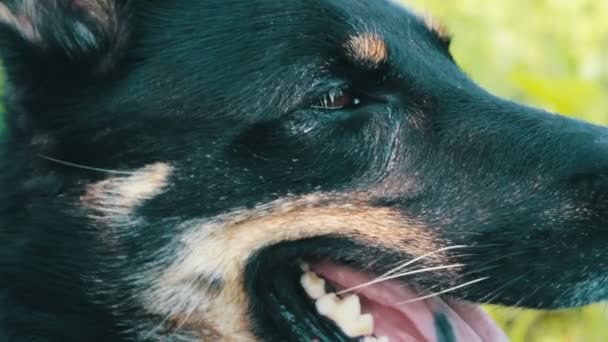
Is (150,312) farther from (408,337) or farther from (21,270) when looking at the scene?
(408,337)

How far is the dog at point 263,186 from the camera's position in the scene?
3439 mm

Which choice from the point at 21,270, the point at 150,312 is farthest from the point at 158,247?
the point at 21,270

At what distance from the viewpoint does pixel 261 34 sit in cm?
356

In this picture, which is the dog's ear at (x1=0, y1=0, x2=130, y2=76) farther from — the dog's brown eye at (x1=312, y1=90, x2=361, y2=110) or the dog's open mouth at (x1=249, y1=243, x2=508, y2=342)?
the dog's open mouth at (x1=249, y1=243, x2=508, y2=342)

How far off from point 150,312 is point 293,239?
1.85 feet

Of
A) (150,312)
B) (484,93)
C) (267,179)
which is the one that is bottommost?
(150,312)

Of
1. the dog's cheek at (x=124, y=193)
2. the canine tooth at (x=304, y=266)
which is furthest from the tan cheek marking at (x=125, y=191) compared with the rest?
the canine tooth at (x=304, y=266)

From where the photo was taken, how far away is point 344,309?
352 centimetres

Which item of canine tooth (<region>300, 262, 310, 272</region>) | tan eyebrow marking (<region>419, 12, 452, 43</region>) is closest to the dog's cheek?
canine tooth (<region>300, 262, 310, 272</region>)

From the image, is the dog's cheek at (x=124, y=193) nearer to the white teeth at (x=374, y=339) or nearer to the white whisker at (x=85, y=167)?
the white whisker at (x=85, y=167)

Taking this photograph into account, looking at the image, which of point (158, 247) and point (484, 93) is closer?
point (158, 247)

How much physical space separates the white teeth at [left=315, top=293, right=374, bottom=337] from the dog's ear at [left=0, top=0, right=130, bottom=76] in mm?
1052

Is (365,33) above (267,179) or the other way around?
above

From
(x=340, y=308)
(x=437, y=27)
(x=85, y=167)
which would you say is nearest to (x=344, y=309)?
(x=340, y=308)
